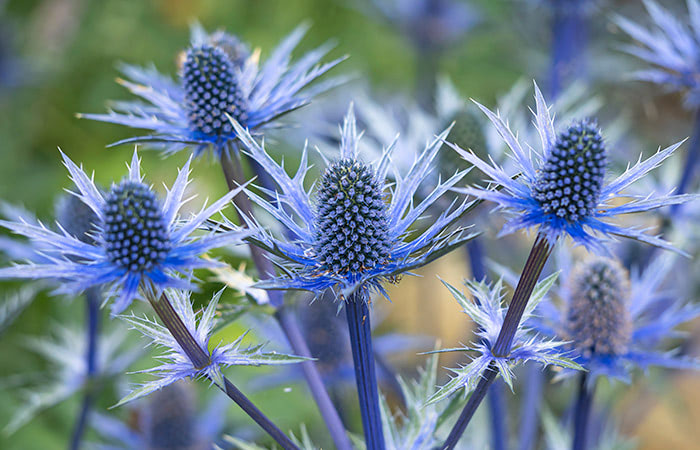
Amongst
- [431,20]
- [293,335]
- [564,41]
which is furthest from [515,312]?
[431,20]

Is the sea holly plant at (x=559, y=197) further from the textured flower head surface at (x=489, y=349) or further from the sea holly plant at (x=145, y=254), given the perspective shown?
the sea holly plant at (x=145, y=254)

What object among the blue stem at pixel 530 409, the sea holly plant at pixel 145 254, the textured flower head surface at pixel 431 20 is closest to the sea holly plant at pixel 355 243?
the sea holly plant at pixel 145 254

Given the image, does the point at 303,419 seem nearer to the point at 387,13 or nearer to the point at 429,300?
the point at 429,300

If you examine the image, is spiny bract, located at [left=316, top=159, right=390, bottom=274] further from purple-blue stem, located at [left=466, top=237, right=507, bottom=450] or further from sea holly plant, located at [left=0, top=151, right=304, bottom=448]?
purple-blue stem, located at [left=466, top=237, right=507, bottom=450]

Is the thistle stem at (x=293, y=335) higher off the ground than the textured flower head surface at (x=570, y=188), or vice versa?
the textured flower head surface at (x=570, y=188)

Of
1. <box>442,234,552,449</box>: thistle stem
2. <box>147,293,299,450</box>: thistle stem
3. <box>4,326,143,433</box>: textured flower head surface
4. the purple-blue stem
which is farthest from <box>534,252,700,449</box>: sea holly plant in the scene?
<box>4,326,143,433</box>: textured flower head surface

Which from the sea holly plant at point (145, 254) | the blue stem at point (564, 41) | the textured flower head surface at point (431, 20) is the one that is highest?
the textured flower head surface at point (431, 20)

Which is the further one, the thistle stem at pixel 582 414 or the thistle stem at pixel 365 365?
the thistle stem at pixel 582 414
